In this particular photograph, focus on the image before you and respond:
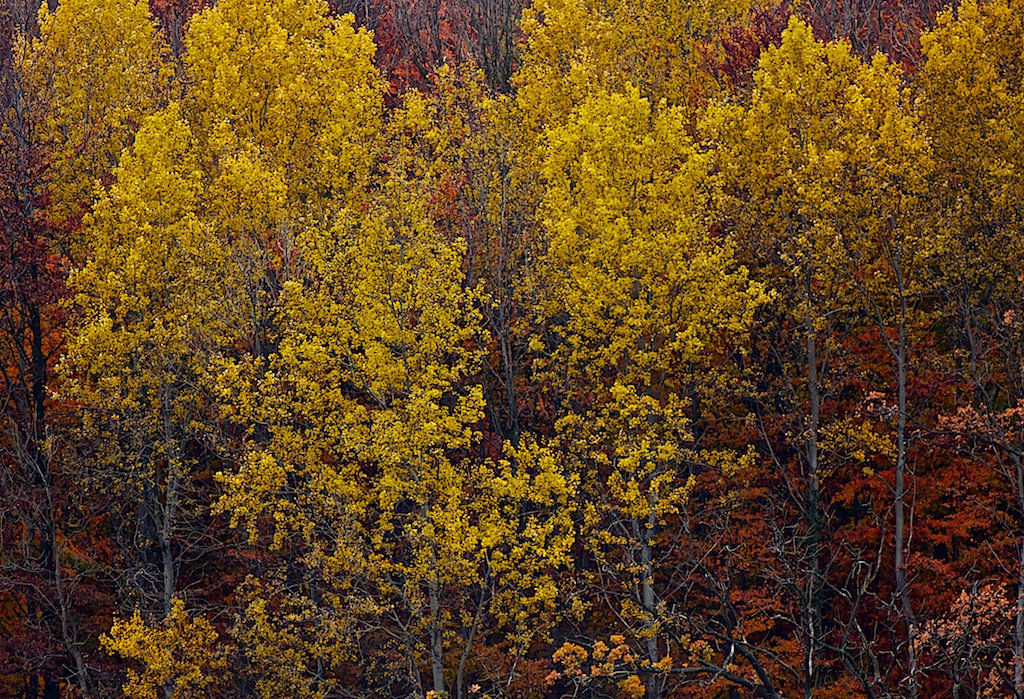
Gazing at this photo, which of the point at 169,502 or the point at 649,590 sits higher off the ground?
the point at 169,502

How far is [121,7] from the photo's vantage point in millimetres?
39125

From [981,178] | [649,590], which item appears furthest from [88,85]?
[981,178]

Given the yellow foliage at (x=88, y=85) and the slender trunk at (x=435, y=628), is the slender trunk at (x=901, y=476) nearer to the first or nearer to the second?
the slender trunk at (x=435, y=628)

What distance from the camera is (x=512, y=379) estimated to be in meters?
33.3

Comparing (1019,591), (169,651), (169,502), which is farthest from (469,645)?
(1019,591)

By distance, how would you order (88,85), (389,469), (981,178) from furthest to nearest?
(88,85), (981,178), (389,469)

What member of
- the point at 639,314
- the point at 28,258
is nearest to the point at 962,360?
the point at 639,314

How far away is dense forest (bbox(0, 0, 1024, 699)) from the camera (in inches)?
1173

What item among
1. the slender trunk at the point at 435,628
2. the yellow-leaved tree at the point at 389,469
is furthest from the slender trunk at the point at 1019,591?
the slender trunk at the point at 435,628

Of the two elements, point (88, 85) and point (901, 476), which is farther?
point (88, 85)

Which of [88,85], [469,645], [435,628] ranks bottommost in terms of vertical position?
[469,645]

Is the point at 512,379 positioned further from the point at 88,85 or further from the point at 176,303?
the point at 88,85

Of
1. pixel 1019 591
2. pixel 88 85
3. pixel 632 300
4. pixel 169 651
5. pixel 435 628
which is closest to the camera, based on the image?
pixel 1019 591

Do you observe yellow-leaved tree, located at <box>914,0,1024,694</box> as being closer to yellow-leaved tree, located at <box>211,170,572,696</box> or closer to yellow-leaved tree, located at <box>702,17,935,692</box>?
yellow-leaved tree, located at <box>702,17,935,692</box>
